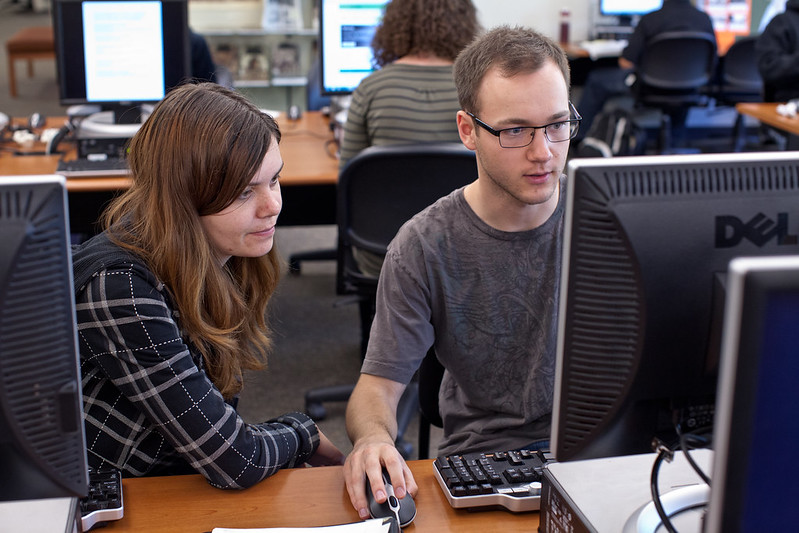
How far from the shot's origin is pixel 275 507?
112 centimetres

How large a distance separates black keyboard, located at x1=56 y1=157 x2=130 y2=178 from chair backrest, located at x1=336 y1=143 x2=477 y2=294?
29.6 inches

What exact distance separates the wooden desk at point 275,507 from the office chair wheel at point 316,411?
1.42m

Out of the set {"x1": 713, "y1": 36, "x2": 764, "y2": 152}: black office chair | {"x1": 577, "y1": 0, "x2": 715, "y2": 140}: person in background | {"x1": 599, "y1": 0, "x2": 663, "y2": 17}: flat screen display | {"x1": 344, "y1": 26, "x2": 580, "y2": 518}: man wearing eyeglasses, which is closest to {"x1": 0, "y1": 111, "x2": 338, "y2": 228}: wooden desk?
{"x1": 344, "y1": 26, "x2": 580, "y2": 518}: man wearing eyeglasses

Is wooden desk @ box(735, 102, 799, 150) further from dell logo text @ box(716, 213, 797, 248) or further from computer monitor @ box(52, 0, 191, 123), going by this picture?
dell logo text @ box(716, 213, 797, 248)

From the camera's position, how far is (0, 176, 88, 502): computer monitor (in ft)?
2.60

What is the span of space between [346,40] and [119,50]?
755 millimetres

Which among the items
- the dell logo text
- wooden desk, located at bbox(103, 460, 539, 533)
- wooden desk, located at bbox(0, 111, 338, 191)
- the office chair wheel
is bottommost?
the office chair wheel

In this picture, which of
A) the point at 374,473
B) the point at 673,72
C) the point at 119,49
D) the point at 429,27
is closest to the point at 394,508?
the point at 374,473

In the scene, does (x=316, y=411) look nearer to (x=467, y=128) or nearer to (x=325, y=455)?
(x=325, y=455)

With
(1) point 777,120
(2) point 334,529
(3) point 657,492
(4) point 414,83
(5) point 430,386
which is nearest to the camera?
(3) point 657,492

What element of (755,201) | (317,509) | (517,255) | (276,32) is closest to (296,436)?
(317,509)

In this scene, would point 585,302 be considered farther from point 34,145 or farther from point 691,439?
point 34,145

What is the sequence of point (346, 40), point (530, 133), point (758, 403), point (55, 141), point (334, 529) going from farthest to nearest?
1. point (346, 40)
2. point (55, 141)
3. point (530, 133)
4. point (334, 529)
5. point (758, 403)

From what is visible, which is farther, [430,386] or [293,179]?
[293,179]
